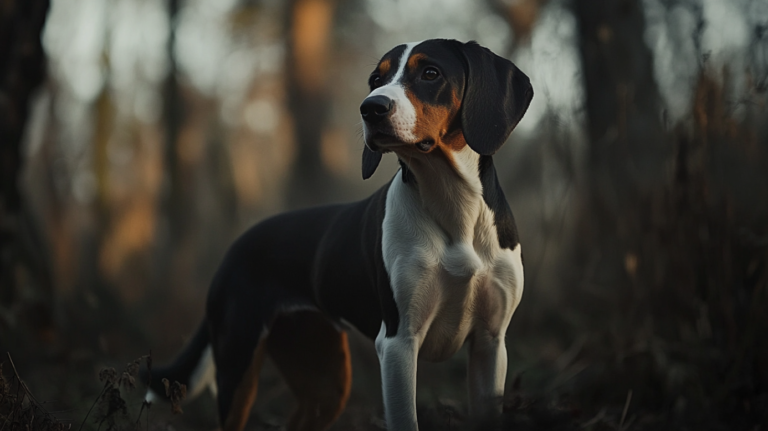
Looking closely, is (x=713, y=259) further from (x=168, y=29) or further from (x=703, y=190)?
(x=168, y=29)

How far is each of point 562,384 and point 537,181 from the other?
291 centimetres

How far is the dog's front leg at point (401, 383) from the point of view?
294 cm

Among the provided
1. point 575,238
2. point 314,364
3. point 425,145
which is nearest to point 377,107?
point 425,145

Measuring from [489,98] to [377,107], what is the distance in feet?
1.99

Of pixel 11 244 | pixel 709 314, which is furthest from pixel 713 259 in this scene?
pixel 11 244

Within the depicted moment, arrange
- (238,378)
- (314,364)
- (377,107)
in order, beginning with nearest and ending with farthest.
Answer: (377,107), (238,378), (314,364)

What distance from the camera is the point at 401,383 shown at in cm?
294

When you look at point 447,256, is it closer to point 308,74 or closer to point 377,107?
point 377,107

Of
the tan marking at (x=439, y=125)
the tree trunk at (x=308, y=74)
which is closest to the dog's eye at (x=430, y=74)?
the tan marking at (x=439, y=125)

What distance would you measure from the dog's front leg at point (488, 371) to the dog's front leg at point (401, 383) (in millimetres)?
372

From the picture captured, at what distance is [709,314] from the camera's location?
4312 mm

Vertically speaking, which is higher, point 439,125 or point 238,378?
point 439,125

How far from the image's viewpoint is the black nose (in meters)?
2.68

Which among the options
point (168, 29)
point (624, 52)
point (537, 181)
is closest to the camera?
point (624, 52)
